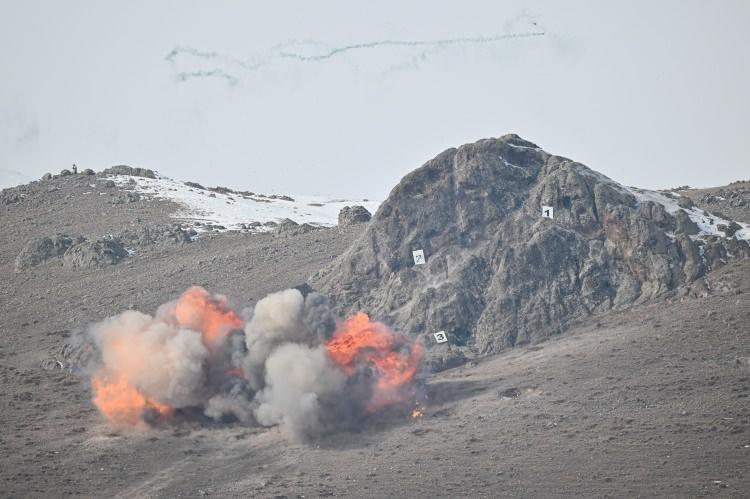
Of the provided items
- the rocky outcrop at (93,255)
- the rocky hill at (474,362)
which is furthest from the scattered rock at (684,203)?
the rocky outcrop at (93,255)

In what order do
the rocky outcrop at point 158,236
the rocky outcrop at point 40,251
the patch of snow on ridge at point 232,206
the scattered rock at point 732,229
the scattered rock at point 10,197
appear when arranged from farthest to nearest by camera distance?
1. the scattered rock at point 10,197
2. the patch of snow on ridge at point 232,206
3. the rocky outcrop at point 158,236
4. the rocky outcrop at point 40,251
5. the scattered rock at point 732,229

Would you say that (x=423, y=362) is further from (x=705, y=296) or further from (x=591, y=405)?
(x=705, y=296)

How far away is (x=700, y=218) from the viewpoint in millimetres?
96312

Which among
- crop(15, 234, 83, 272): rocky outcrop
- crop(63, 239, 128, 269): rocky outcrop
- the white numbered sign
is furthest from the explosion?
crop(15, 234, 83, 272): rocky outcrop

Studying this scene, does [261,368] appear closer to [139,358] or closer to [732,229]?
[139,358]

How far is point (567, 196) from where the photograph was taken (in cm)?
9512

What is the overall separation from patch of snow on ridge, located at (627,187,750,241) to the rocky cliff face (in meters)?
0.18

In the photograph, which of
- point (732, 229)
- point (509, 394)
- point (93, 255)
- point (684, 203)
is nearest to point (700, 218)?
point (732, 229)

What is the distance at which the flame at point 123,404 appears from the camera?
3091 inches

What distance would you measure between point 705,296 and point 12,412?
4874 centimetres

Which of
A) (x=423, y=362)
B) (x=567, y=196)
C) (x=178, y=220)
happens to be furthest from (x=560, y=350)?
(x=178, y=220)

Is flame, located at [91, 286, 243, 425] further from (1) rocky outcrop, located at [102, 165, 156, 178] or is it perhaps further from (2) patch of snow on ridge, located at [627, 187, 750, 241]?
(1) rocky outcrop, located at [102, 165, 156, 178]

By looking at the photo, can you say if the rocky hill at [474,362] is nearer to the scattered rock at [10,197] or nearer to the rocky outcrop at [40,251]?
the rocky outcrop at [40,251]

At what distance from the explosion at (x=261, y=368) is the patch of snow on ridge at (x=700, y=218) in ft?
84.0
